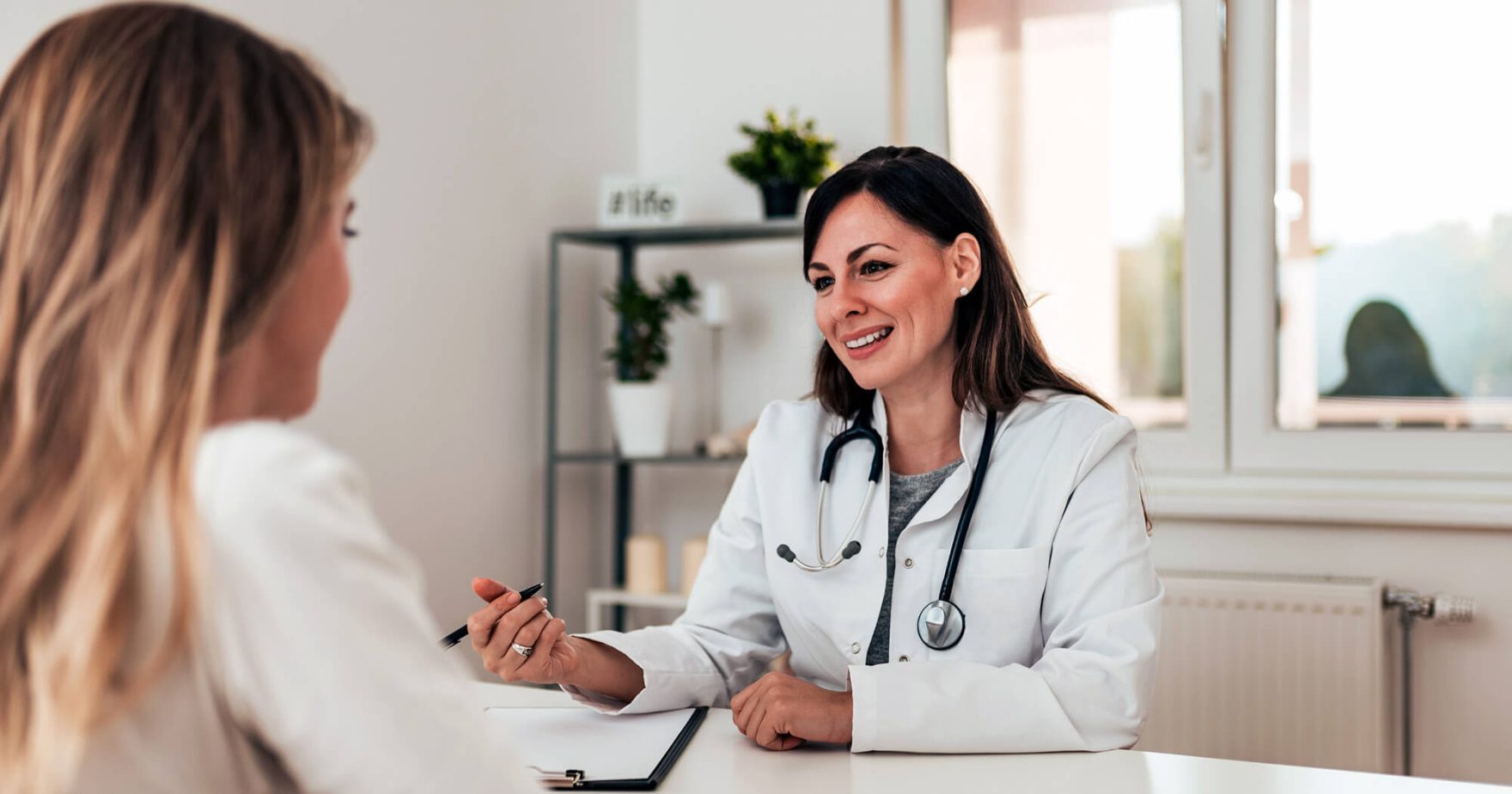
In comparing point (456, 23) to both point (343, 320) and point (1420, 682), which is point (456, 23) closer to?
point (343, 320)

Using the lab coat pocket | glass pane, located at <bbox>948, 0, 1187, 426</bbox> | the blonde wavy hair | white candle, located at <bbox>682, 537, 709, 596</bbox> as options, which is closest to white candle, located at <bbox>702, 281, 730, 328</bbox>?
white candle, located at <bbox>682, 537, 709, 596</bbox>

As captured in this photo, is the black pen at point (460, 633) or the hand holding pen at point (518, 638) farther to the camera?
the hand holding pen at point (518, 638)

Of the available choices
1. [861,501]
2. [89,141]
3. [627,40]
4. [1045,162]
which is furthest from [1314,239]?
[89,141]

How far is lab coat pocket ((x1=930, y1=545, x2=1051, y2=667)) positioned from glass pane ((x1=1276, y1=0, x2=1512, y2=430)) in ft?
4.86

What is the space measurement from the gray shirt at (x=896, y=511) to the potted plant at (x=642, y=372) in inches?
50.6

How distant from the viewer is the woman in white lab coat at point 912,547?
48.2 inches

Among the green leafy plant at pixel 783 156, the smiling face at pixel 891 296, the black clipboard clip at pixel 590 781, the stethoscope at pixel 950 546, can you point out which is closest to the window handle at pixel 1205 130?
the green leafy plant at pixel 783 156

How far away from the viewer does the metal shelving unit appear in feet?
9.38

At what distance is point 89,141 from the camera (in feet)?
1.91

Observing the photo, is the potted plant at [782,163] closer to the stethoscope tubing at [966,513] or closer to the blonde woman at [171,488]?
the stethoscope tubing at [966,513]

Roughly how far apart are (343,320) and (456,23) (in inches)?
30.1

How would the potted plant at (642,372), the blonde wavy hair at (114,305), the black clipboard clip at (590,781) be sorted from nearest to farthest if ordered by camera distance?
the blonde wavy hair at (114,305)
the black clipboard clip at (590,781)
the potted plant at (642,372)

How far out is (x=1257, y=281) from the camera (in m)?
2.65

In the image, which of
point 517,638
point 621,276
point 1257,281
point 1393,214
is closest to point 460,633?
point 517,638
